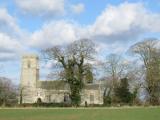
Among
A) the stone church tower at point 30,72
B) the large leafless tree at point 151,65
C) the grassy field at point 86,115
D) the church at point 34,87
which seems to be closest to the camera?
the grassy field at point 86,115

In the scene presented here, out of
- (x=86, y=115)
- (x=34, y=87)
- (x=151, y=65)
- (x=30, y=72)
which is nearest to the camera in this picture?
(x=86, y=115)

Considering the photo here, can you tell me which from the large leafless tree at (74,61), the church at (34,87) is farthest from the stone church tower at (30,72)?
the large leafless tree at (74,61)

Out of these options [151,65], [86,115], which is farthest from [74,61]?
[86,115]

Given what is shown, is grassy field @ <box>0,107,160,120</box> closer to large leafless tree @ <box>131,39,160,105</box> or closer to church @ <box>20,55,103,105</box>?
large leafless tree @ <box>131,39,160,105</box>

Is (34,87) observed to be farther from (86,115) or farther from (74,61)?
(86,115)

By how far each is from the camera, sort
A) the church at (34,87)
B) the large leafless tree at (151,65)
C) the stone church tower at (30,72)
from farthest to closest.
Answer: the stone church tower at (30,72)
the church at (34,87)
the large leafless tree at (151,65)

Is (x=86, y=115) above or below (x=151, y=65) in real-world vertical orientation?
below

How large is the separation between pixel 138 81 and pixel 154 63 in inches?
206

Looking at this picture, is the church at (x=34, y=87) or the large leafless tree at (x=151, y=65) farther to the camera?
the church at (x=34, y=87)

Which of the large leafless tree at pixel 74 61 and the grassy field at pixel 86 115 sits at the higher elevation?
the large leafless tree at pixel 74 61

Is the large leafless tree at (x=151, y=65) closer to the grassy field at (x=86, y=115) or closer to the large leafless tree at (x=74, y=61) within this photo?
the large leafless tree at (x=74, y=61)

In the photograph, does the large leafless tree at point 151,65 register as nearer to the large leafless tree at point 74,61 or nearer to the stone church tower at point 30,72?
the large leafless tree at point 74,61

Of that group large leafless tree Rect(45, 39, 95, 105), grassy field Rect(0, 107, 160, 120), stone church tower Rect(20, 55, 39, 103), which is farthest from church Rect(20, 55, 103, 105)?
grassy field Rect(0, 107, 160, 120)

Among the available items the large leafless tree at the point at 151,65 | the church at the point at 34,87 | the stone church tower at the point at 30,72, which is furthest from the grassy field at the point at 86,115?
the stone church tower at the point at 30,72
